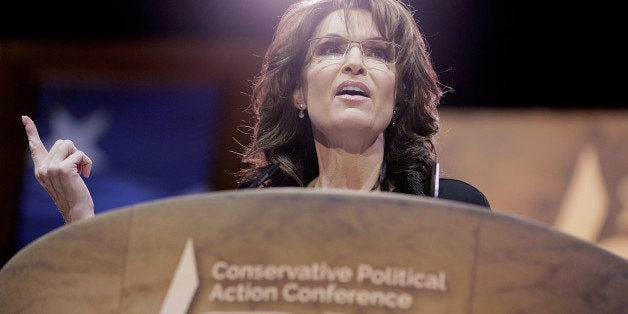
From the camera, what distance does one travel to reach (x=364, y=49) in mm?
1370

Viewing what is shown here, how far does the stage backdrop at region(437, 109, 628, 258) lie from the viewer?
275 cm

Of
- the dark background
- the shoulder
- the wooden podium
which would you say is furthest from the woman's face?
the dark background

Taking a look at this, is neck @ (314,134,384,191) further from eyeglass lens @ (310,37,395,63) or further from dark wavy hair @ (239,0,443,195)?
eyeglass lens @ (310,37,395,63)

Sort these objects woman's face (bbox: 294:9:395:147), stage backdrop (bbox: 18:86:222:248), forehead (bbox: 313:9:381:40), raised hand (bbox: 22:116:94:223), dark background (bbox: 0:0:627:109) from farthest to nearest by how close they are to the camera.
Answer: stage backdrop (bbox: 18:86:222:248)
dark background (bbox: 0:0:627:109)
forehead (bbox: 313:9:381:40)
woman's face (bbox: 294:9:395:147)
raised hand (bbox: 22:116:94:223)

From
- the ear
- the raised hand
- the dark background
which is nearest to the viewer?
the raised hand

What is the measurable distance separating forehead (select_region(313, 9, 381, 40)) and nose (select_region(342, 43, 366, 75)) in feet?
0.13

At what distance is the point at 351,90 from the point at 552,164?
5.58 feet

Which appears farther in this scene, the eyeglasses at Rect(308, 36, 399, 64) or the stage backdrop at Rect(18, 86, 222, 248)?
the stage backdrop at Rect(18, 86, 222, 248)

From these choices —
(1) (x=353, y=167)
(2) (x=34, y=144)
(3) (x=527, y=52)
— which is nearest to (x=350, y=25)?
(1) (x=353, y=167)

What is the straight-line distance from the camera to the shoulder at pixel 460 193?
1.32 m

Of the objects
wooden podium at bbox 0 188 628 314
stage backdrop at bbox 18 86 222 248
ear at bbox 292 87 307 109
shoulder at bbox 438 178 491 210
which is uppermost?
wooden podium at bbox 0 188 628 314

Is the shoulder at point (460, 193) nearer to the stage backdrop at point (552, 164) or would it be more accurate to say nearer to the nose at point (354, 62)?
the nose at point (354, 62)

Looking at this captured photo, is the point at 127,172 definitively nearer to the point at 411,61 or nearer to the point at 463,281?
the point at 411,61

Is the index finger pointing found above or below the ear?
below
